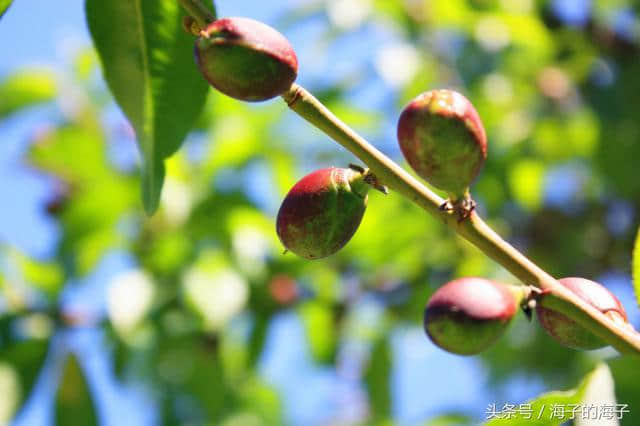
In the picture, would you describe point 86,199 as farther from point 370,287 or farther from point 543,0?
point 543,0

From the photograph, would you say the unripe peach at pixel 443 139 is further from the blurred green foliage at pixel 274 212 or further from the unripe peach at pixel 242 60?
the blurred green foliage at pixel 274 212

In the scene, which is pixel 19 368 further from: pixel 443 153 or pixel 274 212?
pixel 443 153

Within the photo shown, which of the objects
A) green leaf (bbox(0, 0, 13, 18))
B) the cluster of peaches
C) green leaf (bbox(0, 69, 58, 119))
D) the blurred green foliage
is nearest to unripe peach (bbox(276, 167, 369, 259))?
the cluster of peaches

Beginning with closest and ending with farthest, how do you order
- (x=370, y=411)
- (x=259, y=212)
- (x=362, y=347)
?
(x=259, y=212)
(x=370, y=411)
(x=362, y=347)

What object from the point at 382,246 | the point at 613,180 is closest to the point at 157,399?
the point at 382,246

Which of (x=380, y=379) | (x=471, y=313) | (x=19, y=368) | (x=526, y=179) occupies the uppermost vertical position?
(x=526, y=179)

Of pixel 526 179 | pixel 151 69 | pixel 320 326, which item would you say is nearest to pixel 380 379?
pixel 320 326
